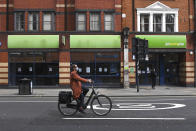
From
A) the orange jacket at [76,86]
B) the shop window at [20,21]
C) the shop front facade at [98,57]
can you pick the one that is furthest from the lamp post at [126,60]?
the orange jacket at [76,86]

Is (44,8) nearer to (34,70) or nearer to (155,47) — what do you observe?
(34,70)

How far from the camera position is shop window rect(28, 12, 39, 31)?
19.0 m

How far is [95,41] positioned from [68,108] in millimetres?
11964

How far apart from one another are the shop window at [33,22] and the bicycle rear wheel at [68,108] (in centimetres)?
1320

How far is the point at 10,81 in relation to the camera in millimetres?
18875

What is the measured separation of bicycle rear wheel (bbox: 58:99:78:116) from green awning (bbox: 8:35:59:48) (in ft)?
38.9

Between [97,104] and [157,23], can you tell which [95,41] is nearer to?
[157,23]

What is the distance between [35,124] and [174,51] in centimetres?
1607

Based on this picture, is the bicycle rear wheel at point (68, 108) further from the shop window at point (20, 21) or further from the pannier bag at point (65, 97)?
the shop window at point (20, 21)

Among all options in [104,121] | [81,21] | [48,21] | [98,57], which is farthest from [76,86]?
[48,21]

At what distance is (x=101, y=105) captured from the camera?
284 inches

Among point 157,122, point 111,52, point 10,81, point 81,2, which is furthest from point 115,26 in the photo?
point 157,122

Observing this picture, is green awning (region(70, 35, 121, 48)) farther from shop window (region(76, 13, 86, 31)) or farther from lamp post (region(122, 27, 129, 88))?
shop window (region(76, 13, 86, 31))

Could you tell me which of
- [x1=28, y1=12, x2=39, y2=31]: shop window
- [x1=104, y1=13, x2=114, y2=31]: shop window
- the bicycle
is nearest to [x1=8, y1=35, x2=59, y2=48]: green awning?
[x1=28, y1=12, x2=39, y2=31]: shop window
